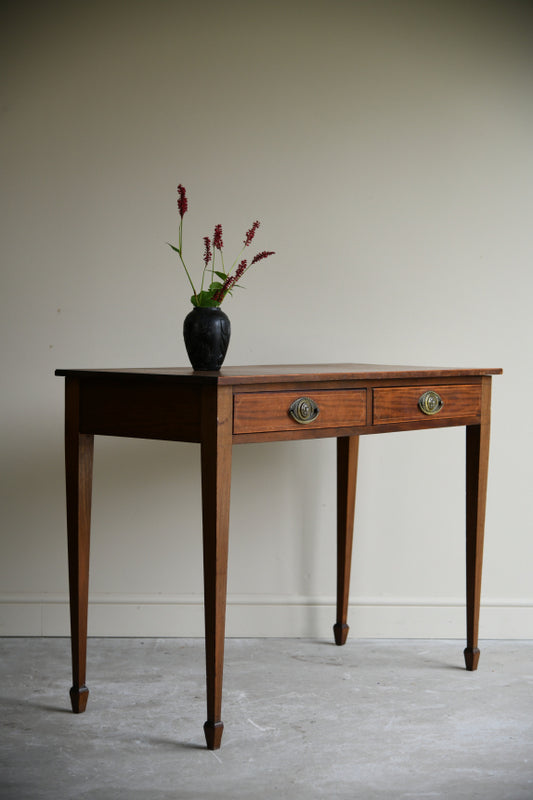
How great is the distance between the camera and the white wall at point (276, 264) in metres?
2.94

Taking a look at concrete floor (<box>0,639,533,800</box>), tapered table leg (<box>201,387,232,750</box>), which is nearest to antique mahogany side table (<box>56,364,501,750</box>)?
tapered table leg (<box>201,387,232,750</box>)

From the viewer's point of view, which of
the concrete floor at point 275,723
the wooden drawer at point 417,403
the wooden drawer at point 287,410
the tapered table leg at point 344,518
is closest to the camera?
the concrete floor at point 275,723

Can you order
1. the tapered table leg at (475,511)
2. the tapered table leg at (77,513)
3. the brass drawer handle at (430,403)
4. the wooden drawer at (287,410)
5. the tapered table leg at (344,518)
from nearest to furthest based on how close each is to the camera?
the wooden drawer at (287,410) < the tapered table leg at (77,513) < the brass drawer handle at (430,403) < the tapered table leg at (475,511) < the tapered table leg at (344,518)

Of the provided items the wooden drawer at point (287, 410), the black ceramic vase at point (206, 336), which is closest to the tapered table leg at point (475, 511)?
the wooden drawer at point (287, 410)

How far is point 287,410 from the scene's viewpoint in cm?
207

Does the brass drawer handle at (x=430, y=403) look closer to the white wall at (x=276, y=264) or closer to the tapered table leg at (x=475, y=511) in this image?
the tapered table leg at (x=475, y=511)

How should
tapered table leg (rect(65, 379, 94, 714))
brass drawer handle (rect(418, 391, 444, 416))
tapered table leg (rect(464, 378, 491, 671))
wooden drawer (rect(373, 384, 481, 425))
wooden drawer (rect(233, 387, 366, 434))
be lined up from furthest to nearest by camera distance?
tapered table leg (rect(464, 378, 491, 671)) < brass drawer handle (rect(418, 391, 444, 416)) < wooden drawer (rect(373, 384, 481, 425)) < tapered table leg (rect(65, 379, 94, 714)) < wooden drawer (rect(233, 387, 366, 434))

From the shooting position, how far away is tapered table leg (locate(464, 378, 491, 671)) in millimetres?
2623

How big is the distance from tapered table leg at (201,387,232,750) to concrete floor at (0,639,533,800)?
0.67 feet

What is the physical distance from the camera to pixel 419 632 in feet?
9.87

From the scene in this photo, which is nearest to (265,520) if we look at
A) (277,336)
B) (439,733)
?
(277,336)

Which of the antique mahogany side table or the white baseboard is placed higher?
the antique mahogany side table

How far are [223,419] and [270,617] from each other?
4.18ft

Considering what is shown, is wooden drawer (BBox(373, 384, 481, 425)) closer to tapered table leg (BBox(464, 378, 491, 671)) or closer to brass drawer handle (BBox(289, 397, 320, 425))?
tapered table leg (BBox(464, 378, 491, 671))
